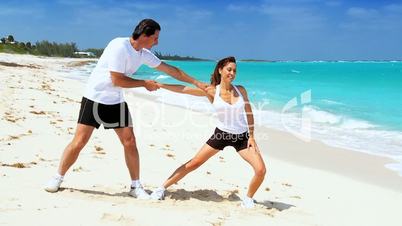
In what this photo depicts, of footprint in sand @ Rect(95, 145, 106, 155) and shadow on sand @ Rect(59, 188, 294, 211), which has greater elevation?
footprint in sand @ Rect(95, 145, 106, 155)

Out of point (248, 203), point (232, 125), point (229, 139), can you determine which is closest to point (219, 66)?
point (232, 125)

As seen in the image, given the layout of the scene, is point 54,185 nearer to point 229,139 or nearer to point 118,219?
point 118,219

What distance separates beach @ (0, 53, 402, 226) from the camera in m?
4.59

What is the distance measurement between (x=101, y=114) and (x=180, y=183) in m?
1.81

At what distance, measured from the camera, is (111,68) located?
15.6 feet

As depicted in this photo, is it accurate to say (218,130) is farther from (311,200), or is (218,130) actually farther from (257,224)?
(311,200)

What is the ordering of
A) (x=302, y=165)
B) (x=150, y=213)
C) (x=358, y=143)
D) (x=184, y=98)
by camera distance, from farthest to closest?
(x=184, y=98)
(x=358, y=143)
(x=302, y=165)
(x=150, y=213)

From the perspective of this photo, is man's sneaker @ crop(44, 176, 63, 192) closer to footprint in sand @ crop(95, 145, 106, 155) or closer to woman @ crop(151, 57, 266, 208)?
woman @ crop(151, 57, 266, 208)

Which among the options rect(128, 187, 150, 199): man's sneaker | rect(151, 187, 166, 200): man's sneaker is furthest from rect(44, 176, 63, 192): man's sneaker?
rect(151, 187, 166, 200): man's sneaker

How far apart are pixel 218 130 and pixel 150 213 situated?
1.21m

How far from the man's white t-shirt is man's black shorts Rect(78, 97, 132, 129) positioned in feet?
0.18

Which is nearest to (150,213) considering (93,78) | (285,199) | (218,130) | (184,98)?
(218,130)

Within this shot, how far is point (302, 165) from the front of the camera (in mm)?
8352

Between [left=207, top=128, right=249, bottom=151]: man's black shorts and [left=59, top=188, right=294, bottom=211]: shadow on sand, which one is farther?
[left=59, top=188, right=294, bottom=211]: shadow on sand
